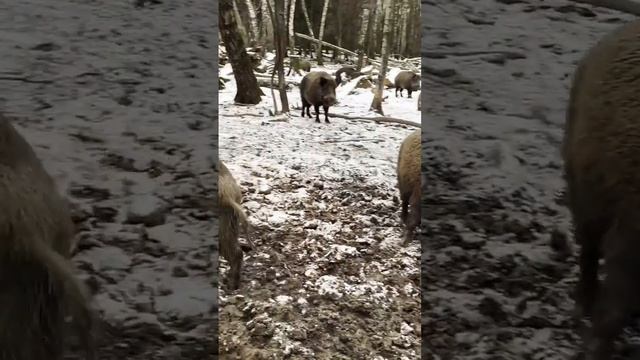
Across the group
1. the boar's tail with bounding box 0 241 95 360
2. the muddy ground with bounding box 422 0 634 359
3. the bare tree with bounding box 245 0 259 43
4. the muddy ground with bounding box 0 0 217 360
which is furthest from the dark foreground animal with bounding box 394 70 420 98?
the boar's tail with bounding box 0 241 95 360

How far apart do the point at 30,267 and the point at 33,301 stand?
0.32ft

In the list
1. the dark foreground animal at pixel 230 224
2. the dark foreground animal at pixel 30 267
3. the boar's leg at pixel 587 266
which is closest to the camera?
the dark foreground animal at pixel 30 267

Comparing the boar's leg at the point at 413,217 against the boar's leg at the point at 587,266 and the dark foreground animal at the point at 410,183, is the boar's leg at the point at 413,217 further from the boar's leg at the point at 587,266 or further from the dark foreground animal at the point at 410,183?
the boar's leg at the point at 587,266

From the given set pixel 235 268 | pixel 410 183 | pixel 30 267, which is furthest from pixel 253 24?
pixel 30 267

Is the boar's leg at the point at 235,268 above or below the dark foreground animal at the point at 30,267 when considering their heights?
below

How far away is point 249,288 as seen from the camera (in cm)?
291

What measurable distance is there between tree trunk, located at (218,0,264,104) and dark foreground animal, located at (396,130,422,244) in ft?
8.52

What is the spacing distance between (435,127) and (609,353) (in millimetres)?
1068

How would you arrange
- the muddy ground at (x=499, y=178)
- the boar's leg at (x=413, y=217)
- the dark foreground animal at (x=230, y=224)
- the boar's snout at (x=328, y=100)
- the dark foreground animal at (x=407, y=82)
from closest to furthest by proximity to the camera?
the muddy ground at (x=499, y=178), the dark foreground animal at (x=230, y=224), the boar's leg at (x=413, y=217), the boar's snout at (x=328, y=100), the dark foreground animal at (x=407, y=82)

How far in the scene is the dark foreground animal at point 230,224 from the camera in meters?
2.66

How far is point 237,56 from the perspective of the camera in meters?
6.12

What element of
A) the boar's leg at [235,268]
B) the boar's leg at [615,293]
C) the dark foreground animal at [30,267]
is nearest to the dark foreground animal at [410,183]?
the boar's leg at [235,268]

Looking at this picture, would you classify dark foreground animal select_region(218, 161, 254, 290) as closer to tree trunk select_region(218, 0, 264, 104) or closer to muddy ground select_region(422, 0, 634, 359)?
muddy ground select_region(422, 0, 634, 359)

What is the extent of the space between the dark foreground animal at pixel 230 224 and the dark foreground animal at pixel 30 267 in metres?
1.09
